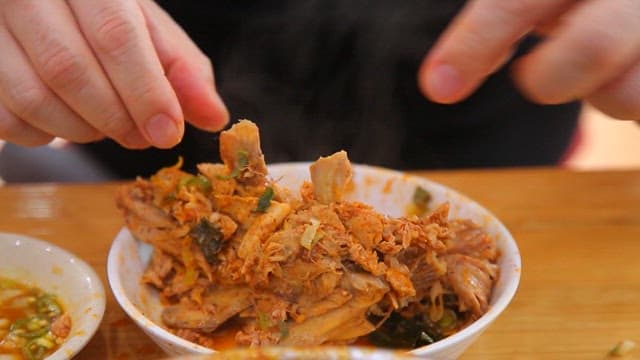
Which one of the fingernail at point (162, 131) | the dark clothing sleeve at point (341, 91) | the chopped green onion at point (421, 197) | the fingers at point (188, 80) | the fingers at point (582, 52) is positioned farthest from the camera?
the dark clothing sleeve at point (341, 91)

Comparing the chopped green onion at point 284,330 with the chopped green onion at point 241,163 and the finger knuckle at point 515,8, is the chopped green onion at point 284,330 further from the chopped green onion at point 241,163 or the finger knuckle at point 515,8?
the finger knuckle at point 515,8

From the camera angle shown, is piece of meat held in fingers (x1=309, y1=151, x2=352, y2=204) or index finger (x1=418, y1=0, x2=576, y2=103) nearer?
index finger (x1=418, y1=0, x2=576, y2=103)

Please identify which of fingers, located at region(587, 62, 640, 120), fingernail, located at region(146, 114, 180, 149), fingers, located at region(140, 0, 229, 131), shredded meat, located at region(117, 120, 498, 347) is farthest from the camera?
fingers, located at region(140, 0, 229, 131)

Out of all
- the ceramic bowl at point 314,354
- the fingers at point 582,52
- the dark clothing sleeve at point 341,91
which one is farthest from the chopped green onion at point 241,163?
the dark clothing sleeve at point 341,91

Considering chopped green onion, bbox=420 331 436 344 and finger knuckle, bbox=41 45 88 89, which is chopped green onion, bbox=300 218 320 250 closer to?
chopped green onion, bbox=420 331 436 344

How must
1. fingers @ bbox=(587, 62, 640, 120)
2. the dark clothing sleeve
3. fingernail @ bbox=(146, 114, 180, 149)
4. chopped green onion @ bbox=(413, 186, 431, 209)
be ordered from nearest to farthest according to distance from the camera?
fingers @ bbox=(587, 62, 640, 120) → fingernail @ bbox=(146, 114, 180, 149) → chopped green onion @ bbox=(413, 186, 431, 209) → the dark clothing sleeve

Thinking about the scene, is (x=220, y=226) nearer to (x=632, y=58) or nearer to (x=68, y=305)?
(x=68, y=305)

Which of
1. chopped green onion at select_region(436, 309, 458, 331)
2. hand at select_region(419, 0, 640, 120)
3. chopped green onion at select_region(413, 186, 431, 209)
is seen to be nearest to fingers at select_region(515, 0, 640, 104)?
hand at select_region(419, 0, 640, 120)
